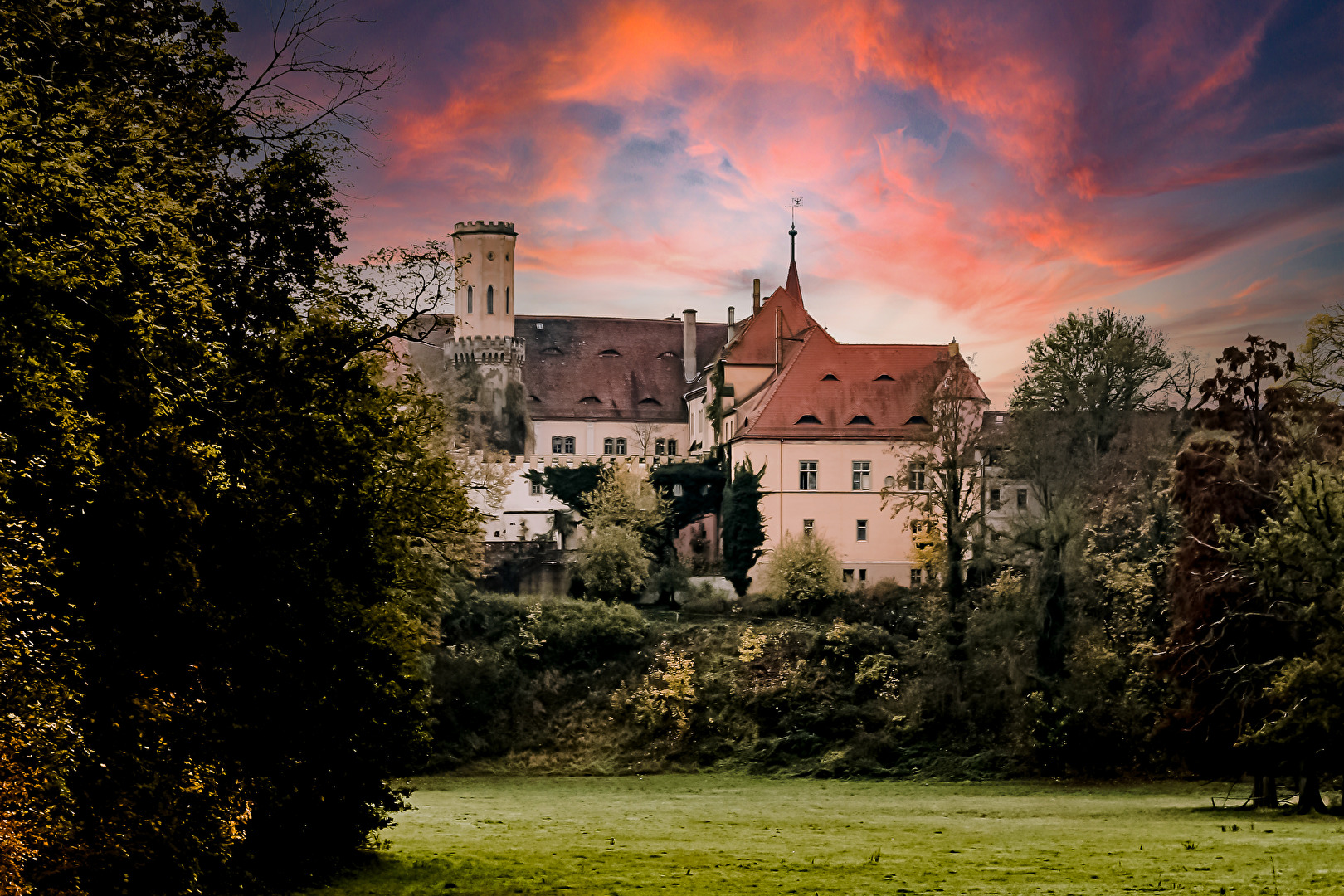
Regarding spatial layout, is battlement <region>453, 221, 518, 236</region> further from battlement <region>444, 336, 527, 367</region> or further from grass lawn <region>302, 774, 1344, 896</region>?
grass lawn <region>302, 774, 1344, 896</region>

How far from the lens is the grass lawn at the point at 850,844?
14891mm

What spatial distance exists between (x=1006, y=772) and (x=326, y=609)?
26.0 meters

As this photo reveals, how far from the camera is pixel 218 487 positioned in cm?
1176

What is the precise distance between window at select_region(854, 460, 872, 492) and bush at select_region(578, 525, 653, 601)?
1218 cm

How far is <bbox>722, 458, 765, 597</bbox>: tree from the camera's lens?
53.8 metres

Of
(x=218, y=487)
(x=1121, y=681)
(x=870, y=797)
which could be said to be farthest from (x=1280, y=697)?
(x=218, y=487)

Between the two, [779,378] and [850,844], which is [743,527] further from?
[850,844]

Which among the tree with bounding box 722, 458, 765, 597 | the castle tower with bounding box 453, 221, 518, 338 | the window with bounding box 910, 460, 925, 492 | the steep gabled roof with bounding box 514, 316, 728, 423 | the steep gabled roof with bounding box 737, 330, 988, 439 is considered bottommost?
the tree with bounding box 722, 458, 765, 597

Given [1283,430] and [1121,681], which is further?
[1121,681]

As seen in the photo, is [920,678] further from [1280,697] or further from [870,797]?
[1280,697]

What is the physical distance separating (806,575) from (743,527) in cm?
762

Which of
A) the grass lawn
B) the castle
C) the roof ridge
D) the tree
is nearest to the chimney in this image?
the castle

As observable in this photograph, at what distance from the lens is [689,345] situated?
80.1m

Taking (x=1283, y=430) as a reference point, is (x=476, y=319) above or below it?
above
